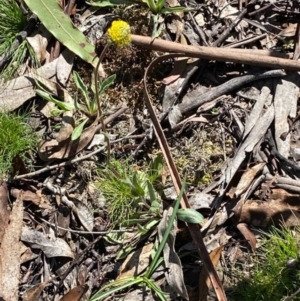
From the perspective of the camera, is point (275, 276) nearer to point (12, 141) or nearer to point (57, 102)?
point (57, 102)

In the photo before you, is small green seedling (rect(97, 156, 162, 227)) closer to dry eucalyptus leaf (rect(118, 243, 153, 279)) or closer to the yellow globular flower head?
dry eucalyptus leaf (rect(118, 243, 153, 279))

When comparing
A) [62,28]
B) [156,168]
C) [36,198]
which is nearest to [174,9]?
[62,28]

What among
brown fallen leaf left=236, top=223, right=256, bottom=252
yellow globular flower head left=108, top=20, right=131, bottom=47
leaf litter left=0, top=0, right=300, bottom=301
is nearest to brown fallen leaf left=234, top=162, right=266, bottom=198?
leaf litter left=0, top=0, right=300, bottom=301

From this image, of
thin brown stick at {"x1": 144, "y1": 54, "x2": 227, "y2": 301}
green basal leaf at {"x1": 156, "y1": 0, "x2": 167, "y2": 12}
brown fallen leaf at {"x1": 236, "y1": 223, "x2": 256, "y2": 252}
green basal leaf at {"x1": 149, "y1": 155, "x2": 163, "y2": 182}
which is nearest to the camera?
thin brown stick at {"x1": 144, "y1": 54, "x2": 227, "y2": 301}

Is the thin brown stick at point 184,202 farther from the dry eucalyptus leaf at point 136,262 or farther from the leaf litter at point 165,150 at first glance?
the dry eucalyptus leaf at point 136,262

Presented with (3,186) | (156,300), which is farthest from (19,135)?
(156,300)

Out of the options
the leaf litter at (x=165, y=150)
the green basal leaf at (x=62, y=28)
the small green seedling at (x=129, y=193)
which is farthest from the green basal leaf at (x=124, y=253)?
the green basal leaf at (x=62, y=28)
